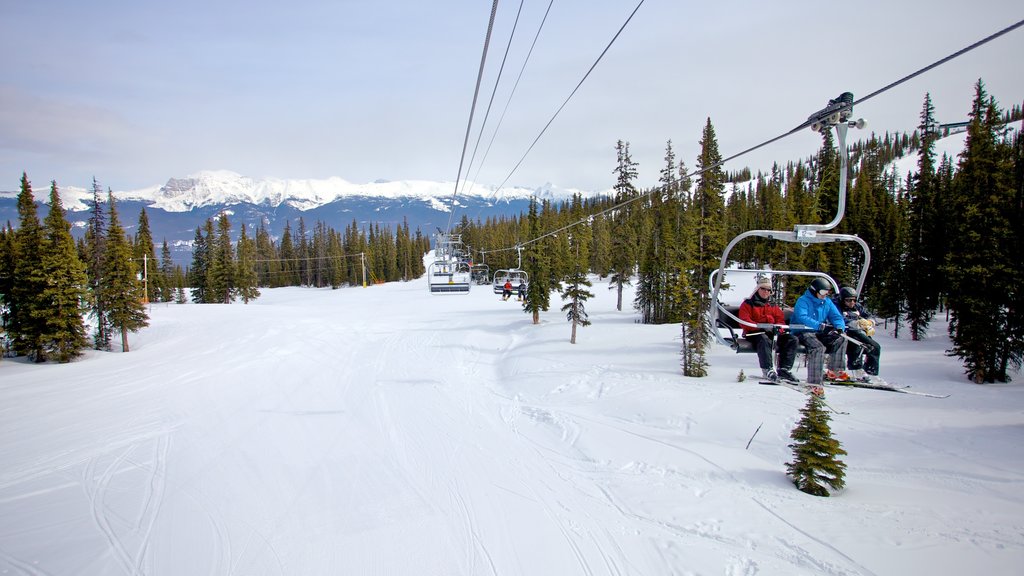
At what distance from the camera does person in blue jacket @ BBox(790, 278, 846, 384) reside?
8.93 metres

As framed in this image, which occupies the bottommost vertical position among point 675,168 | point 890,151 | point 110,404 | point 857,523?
point 110,404

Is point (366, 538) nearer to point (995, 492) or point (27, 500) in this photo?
point (27, 500)

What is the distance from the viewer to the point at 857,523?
310 inches

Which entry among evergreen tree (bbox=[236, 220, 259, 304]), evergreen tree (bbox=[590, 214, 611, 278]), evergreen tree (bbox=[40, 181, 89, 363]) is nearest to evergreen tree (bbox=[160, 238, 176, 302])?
evergreen tree (bbox=[236, 220, 259, 304])

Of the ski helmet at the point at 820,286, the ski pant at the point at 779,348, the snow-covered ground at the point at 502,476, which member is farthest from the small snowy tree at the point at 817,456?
the ski helmet at the point at 820,286

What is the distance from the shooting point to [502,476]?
11023 mm

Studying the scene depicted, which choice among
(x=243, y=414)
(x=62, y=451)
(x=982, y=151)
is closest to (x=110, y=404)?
(x=62, y=451)

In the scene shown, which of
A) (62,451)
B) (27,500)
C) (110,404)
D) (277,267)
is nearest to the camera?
(27,500)

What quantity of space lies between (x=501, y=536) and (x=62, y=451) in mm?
15379

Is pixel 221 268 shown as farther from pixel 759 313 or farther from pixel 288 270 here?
pixel 759 313

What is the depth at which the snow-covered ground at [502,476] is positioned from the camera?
7605mm

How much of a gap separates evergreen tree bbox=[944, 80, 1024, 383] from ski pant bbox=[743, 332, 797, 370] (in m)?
17.2

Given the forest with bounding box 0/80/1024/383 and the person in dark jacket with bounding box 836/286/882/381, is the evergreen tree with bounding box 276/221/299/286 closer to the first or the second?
the forest with bounding box 0/80/1024/383

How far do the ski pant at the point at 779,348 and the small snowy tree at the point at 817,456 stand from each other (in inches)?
31.9
